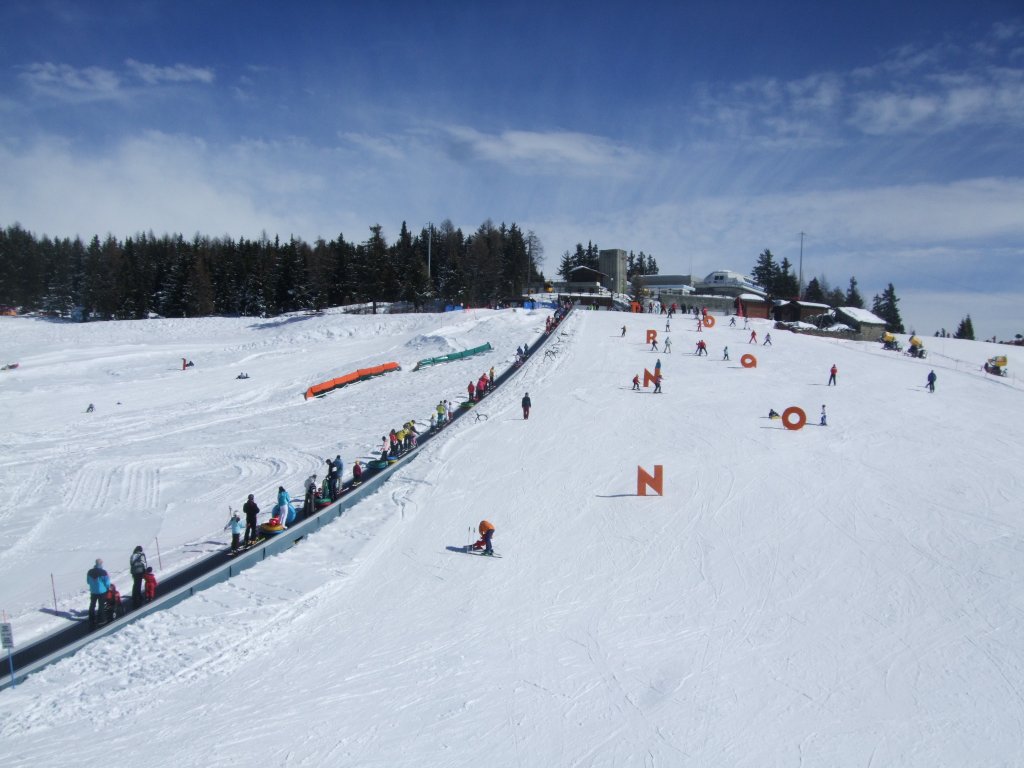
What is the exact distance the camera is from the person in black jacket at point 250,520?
1320 cm

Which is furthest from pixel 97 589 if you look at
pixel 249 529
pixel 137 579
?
pixel 249 529

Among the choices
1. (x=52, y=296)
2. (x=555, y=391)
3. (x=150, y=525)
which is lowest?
(x=150, y=525)

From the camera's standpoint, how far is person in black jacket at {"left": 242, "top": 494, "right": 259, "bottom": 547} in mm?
13195

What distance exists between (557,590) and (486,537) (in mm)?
1954

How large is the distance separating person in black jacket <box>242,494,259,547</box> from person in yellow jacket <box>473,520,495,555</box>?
4465 mm

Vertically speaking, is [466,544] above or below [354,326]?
below

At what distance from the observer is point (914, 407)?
2803 cm

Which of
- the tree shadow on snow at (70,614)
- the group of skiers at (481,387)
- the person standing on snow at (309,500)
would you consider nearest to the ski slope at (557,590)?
the tree shadow on snow at (70,614)

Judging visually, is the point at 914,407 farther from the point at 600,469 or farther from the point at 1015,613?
the point at 1015,613

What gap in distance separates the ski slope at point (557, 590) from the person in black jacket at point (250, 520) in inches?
36.5

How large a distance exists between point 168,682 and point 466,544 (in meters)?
6.51

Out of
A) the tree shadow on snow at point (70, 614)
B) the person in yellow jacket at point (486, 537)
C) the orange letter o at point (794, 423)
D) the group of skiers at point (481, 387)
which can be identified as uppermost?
the group of skiers at point (481, 387)

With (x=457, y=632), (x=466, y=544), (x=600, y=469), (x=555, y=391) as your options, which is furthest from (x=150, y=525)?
(x=555, y=391)

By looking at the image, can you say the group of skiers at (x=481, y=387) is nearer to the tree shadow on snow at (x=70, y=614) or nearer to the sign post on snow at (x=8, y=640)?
the tree shadow on snow at (x=70, y=614)
